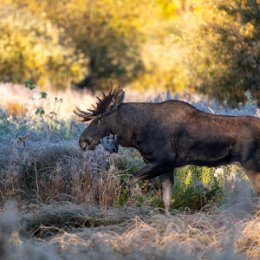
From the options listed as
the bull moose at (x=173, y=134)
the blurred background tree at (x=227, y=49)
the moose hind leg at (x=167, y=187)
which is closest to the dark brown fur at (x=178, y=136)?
the bull moose at (x=173, y=134)

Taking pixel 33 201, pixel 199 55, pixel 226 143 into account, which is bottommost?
pixel 33 201

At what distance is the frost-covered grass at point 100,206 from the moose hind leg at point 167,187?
0.42ft

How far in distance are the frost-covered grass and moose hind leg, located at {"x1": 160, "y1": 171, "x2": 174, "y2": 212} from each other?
129mm

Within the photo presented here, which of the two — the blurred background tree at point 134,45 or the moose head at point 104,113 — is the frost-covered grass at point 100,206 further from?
the blurred background tree at point 134,45

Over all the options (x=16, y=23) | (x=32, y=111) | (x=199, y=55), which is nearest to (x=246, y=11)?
(x=199, y=55)

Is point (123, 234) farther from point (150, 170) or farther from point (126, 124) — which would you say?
point (126, 124)

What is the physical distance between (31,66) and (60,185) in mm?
21511

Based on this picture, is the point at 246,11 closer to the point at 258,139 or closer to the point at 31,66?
the point at 258,139

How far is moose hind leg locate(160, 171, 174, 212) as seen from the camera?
34.0 ft

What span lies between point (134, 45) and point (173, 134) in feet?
98.7

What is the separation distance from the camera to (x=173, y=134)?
10.0 metres

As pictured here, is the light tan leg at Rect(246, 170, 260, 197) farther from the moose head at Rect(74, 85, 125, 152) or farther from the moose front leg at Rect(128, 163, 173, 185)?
the moose head at Rect(74, 85, 125, 152)

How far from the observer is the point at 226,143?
10000 millimetres

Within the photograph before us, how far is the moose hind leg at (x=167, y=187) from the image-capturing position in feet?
34.0
